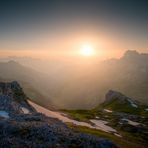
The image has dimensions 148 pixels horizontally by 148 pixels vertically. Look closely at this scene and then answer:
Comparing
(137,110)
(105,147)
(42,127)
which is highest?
(42,127)

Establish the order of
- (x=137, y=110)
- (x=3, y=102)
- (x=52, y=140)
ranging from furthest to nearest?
(x=137, y=110) < (x=3, y=102) < (x=52, y=140)

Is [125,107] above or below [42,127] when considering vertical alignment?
below


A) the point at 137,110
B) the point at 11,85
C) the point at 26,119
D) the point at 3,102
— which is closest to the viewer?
the point at 26,119

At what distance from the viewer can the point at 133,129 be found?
101938 mm

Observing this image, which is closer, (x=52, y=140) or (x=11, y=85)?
(x=52, y=140)

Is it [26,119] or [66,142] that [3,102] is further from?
[66,142]

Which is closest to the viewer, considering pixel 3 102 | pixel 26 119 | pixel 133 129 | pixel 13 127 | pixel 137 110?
pixel 13 127

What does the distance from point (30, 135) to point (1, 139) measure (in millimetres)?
3533

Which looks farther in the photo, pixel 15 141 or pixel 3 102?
pixel 3 102

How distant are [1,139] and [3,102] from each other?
23370 millimetres

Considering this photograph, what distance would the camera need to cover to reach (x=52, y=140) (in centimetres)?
2791

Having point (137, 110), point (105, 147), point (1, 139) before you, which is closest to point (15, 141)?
point (1, 139)

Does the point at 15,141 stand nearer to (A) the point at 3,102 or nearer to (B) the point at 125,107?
(A) the point at 3,102

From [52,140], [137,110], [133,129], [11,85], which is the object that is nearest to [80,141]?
[52,140]
